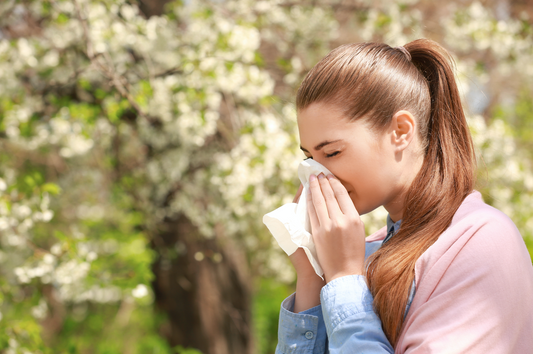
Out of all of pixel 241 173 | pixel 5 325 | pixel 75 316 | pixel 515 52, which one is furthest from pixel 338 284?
pixel 75 316

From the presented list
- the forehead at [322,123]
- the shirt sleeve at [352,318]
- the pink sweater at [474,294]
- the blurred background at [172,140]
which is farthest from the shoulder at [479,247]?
the blurred background at [172,140]

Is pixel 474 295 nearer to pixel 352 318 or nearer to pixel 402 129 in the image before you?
pixel 352 318

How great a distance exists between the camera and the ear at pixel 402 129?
1.13 m

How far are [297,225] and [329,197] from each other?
0.41ft

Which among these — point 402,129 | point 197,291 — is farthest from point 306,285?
point 197,291

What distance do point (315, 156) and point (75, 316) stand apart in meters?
6.71

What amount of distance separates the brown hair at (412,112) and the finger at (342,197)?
13 cm

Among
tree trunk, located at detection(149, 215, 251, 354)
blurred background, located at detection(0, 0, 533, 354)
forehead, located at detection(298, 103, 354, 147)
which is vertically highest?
forehead, located at detection(298, 103, 354, 147)

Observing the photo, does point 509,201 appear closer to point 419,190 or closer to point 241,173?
point 241,173

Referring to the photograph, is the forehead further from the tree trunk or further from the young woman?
the tree trunk

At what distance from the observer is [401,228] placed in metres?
1.10

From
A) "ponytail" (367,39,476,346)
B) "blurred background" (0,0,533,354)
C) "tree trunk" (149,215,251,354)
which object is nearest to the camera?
"ponytail" (367,39,476,346)

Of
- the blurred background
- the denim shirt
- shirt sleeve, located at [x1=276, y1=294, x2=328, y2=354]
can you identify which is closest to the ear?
the denim shirt

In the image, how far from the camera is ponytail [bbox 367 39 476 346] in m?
0.97
